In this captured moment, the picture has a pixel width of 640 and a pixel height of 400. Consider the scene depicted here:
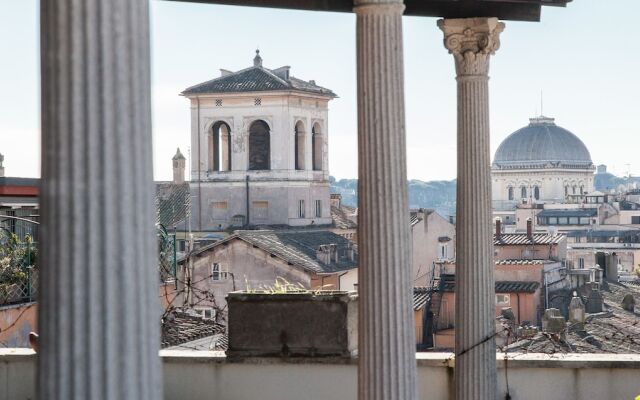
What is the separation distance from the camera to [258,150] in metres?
51.1

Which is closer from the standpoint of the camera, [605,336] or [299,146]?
[605,336]

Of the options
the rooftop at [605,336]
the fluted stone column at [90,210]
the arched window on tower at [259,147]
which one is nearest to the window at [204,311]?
the rooftop at [605,336]

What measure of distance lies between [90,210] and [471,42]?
12.7 ft

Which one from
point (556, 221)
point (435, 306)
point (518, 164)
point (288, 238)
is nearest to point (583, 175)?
point (518, 164)

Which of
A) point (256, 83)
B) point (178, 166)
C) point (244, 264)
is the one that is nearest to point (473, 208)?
point (244, 264)

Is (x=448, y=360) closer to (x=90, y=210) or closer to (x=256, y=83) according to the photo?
(x=90, y=210)

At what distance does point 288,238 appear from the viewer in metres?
42.2

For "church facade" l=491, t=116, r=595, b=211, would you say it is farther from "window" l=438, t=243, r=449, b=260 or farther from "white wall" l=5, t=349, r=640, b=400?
"white wall" l=5, t=349, r=640, b=400

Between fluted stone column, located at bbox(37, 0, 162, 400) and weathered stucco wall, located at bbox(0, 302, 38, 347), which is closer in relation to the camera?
fluted stone column, located at bbox(37, 0, 162, 400)

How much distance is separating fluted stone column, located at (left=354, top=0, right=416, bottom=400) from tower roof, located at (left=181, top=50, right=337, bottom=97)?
44760 millimetres

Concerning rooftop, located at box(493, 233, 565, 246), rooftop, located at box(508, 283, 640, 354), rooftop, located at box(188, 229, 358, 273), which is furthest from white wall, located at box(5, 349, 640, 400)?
rooftop, located at box(493, 233, 565, 246)

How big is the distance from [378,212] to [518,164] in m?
99.0

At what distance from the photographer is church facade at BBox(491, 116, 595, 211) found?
330ft

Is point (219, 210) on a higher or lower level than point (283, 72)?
lower
